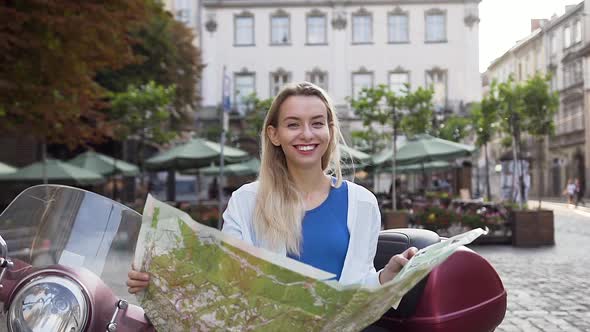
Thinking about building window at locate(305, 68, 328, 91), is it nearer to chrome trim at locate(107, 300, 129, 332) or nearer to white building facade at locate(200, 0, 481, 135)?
white building facade at locate(200, 0, 481, 135)

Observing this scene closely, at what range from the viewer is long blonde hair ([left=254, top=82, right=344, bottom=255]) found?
7.02 feet

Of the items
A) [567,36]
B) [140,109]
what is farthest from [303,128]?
[567,36]

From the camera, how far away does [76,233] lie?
1972 millimetres

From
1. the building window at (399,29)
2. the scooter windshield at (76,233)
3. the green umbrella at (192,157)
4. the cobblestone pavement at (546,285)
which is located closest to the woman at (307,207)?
the scooter windshield at (76,233)

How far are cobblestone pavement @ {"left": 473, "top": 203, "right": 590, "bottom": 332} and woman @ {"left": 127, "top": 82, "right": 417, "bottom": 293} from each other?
13.4ft

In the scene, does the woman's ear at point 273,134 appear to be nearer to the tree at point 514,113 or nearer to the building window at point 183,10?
the tree at point 514,113

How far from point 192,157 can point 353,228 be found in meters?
16.4

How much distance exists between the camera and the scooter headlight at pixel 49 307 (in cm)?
168

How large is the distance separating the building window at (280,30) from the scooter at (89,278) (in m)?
41.2

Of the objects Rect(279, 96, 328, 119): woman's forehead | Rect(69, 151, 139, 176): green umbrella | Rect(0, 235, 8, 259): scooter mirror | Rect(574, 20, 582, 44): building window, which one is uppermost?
Rect(574, 20, 582, 44): building window

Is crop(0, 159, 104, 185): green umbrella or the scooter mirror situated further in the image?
crop(0, 159, 104, 185): green umbrella

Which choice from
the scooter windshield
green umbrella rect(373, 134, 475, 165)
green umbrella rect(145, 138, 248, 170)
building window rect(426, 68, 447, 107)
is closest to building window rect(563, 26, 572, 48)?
building window rect(426, 68, 447, 107)

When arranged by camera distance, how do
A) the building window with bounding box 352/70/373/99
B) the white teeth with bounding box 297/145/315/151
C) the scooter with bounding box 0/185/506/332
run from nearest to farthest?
the scooter with bounding box 0/185/506/332 → the white teeth with bounding box 297/145/315/151 → the building window with bounding box 352/70/373/99

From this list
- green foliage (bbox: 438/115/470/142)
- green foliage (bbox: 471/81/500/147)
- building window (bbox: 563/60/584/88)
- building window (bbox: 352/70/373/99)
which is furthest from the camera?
building window (bbox: 563/60/584/88)
